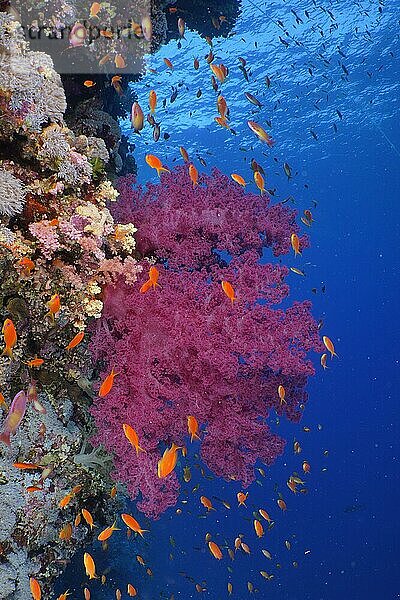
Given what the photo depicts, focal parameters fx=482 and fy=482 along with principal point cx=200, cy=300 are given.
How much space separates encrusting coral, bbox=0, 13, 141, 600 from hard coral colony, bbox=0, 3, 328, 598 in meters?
0.01

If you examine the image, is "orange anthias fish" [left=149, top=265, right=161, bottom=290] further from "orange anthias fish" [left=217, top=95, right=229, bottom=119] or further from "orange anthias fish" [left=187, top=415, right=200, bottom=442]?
"orange anthias fish" [left=217, top=95, right=229, bottom=119]

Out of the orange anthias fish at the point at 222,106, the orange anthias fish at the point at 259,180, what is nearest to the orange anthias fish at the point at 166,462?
the orange anthias fish at the point at 259,180

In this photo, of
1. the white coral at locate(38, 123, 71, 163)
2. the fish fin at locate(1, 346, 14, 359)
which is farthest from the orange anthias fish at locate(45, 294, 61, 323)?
the white coral at locate(38, 123, 71, 163)

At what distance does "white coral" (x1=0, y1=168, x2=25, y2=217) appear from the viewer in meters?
3.52

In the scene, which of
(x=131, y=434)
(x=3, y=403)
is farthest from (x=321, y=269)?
(x=3, y=403)

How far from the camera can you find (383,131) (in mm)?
35875

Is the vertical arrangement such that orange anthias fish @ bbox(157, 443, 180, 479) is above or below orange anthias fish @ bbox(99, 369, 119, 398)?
below

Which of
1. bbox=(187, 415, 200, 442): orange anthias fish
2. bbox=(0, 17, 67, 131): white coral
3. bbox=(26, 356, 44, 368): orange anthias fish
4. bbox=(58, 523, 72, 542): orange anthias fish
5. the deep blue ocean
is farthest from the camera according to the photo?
the deep blue ocean

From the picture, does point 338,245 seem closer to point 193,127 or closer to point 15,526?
point 193,127

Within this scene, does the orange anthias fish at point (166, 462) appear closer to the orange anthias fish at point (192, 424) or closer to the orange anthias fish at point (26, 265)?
the orange anthias fish at point (192, 424)

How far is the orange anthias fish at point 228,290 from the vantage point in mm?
4219

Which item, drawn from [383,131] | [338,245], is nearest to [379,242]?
[338,245]

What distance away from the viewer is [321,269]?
2852 inches

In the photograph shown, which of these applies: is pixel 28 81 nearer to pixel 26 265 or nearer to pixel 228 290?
pixel 26 265
